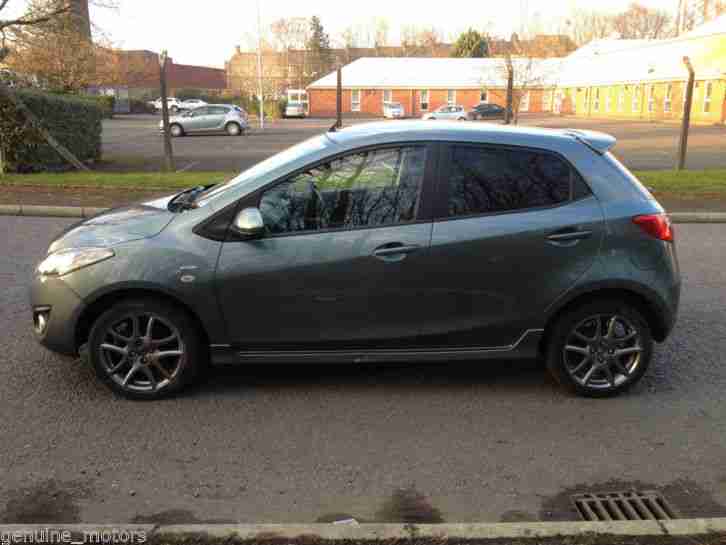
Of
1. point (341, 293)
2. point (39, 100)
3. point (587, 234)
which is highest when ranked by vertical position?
point (39, 100)

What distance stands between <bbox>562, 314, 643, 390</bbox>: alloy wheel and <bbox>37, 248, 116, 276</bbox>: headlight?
3068mm

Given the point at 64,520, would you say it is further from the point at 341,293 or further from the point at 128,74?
the point at 128,74

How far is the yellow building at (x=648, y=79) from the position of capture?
41812mm

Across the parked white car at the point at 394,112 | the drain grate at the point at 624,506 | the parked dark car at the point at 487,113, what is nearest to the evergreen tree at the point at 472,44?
the parked white car at the point at 394,112

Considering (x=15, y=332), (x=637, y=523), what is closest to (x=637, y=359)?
(x=637, y=523)

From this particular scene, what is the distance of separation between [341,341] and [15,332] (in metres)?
2.99

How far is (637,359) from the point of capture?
14.3ft

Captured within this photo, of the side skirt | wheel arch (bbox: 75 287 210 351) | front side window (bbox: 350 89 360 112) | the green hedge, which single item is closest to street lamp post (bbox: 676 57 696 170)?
the side skirt

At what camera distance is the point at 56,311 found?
13.6ft

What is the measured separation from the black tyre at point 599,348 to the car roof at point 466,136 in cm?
111

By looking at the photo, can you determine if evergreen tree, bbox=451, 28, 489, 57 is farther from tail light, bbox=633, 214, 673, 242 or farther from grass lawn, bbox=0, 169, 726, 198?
tail light, bbox=633, 214, 673, 242

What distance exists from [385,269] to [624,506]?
6.09 ft

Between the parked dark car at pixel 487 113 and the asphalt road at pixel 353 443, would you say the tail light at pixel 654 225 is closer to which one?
the asphalt road at pixel 353 443

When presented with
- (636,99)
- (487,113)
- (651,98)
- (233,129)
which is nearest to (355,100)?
(487,113)
